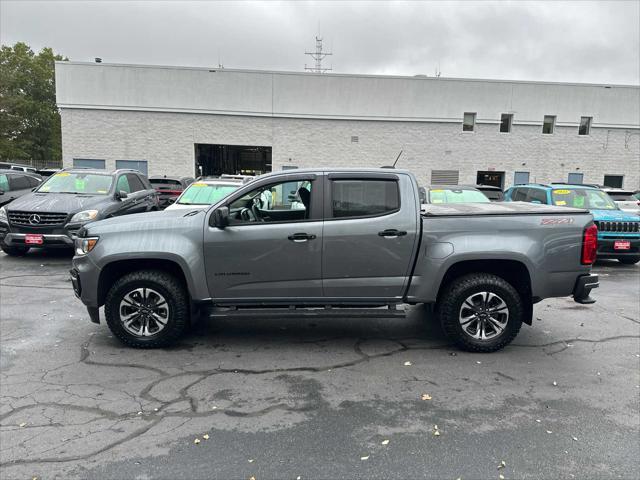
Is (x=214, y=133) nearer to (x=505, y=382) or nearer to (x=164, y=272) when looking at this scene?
(x=164, y=272)

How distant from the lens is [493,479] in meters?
2.83

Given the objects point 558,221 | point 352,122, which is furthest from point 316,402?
point 352,122

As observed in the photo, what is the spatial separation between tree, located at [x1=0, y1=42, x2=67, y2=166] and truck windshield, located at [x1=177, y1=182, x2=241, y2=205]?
48.9 metres

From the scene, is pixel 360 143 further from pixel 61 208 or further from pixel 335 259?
pixel 335 259

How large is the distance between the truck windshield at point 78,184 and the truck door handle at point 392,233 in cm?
767

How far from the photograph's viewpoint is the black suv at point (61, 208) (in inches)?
353

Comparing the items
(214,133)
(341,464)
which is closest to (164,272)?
(341,464)

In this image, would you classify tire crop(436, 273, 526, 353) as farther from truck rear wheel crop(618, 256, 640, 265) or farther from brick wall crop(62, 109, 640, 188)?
brick wall crop(62, 109, 640, 188)

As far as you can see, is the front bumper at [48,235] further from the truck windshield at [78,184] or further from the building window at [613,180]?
the building window at [613,180]

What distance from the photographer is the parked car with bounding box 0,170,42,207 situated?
494 inches

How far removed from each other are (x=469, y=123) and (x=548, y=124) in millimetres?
4856

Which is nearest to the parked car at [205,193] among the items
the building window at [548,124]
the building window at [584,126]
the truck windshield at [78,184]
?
the truck windshield at [78,184]

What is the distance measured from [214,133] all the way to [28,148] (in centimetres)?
A: 3979

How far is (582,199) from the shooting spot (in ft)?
35.4
